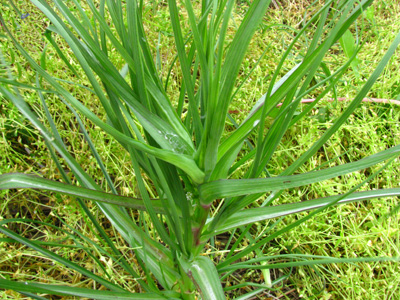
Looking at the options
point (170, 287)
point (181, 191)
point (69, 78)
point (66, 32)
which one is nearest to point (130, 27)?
point (66, 32)

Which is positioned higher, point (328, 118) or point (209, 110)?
point (209, 110)

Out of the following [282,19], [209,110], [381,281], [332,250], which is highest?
[282,19]

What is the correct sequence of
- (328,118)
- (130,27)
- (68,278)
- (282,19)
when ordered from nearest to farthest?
(130,27), (68,278), (328,118), (282,19)

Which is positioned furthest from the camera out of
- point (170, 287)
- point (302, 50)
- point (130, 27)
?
point (302, 50)

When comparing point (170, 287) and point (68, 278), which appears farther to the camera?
point (68, 278)

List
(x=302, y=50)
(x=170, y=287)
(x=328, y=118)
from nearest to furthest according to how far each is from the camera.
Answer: (x=170, y=287)
(x=328, y=118)
(x=302, y=50)

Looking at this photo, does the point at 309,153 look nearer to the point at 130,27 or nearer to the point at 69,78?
the point at 130,27

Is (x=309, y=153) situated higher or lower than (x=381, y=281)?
higher

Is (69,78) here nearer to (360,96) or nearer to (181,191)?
(181,191)

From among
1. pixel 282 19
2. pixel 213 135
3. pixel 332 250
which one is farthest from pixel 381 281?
pixel 282 19
